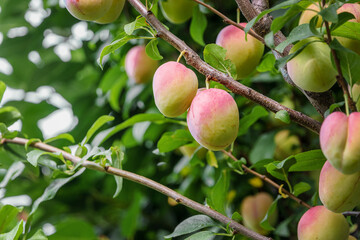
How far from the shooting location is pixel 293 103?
1.29 m

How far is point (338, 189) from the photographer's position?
0.52m

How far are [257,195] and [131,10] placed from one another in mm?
641

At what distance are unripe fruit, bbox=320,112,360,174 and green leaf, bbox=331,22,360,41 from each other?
0.47 feet

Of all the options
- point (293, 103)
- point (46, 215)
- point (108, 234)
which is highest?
point (293, 103)

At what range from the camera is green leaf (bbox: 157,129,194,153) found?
2.91 feet

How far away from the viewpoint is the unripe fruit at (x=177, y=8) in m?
0.93

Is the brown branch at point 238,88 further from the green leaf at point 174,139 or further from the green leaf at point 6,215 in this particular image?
the green leaf at point 6,215

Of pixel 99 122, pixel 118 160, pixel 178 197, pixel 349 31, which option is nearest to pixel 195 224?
pixel 178 197

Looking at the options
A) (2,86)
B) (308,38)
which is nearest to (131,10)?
(2,86)

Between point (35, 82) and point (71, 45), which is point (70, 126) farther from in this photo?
point (71, 45)

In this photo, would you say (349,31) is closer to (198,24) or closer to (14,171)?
(198,24)

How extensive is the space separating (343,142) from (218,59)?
26 centimetres

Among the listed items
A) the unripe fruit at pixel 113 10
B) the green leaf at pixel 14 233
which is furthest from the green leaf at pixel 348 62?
the green leaf at pixel 14 233

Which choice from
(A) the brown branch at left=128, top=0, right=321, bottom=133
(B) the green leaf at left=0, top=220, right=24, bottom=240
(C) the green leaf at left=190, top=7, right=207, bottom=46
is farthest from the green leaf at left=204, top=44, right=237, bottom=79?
(B) the green leaf at left=0, top=220, right=24, bottom=240
